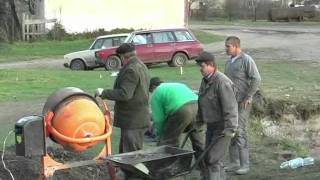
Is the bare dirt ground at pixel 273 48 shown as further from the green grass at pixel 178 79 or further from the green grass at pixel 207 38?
the green grass at pixel 178 79

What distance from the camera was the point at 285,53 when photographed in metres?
32.2

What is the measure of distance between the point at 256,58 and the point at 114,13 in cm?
1670

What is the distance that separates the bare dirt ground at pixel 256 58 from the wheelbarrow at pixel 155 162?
1388mm

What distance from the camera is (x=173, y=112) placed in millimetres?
8289

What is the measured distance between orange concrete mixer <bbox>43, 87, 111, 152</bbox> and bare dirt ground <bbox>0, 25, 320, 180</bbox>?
1.31 metres

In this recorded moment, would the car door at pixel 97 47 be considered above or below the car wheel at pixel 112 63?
above

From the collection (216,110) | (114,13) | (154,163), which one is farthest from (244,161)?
(114,13)

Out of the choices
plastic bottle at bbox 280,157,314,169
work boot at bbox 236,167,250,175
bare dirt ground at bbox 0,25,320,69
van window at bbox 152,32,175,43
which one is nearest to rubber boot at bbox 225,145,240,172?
work boot at bbox 236,167,250,175

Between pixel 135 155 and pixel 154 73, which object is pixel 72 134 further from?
pixel 154 73

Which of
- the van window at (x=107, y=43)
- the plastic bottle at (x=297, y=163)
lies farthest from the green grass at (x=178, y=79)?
the plastic bottle at (x=297, y=163)

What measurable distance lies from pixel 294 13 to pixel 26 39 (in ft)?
105

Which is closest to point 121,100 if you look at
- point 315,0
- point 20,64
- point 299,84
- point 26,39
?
point 299,84

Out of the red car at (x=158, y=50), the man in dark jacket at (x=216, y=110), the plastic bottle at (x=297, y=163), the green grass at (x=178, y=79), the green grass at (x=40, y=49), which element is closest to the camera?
the man in dark jacket at (x=216, y=110)

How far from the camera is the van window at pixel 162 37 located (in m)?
27.9
